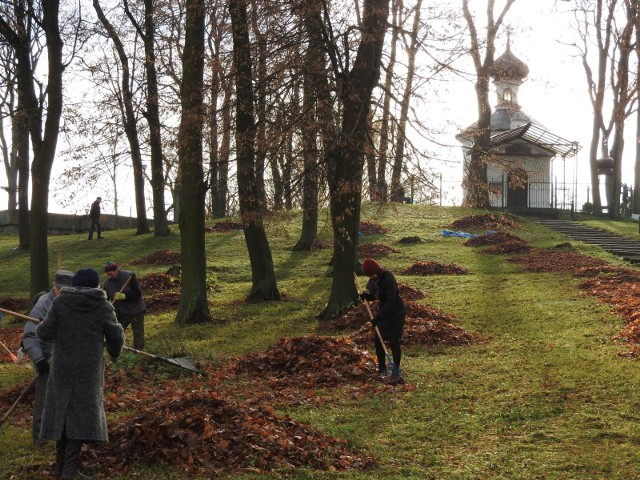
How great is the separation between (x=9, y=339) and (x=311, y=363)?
875cm

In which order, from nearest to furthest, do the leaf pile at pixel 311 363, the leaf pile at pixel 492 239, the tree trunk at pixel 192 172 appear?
1. the leaf pile at pixel 311 363
2. the tree trunk at pixel 192 172
3. the leaf pile at pixel 492 239

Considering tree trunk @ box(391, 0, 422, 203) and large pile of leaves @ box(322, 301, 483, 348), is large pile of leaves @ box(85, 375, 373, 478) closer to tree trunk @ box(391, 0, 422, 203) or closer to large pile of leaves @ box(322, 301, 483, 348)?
large pile of leaves @ box(322, 301, 483, 348)

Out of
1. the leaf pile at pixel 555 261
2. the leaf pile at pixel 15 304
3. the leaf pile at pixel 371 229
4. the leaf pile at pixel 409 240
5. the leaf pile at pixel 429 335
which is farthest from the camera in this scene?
the leaf pile at pixel 371 229

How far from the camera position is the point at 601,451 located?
29.4 feet

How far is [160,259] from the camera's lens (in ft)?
101

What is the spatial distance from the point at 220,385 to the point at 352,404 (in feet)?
6.64

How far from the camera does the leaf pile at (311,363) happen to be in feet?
42.0

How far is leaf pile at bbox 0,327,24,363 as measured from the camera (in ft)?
54.3

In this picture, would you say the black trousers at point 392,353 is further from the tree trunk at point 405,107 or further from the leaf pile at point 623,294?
the tree trunk at point 405,107

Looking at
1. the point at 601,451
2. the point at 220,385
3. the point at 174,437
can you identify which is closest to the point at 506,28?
the point at 220,385

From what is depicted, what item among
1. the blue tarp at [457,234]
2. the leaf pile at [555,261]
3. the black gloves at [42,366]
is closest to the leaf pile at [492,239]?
the blue tarp at [457,234]

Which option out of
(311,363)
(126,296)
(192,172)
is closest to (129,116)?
(192,172)

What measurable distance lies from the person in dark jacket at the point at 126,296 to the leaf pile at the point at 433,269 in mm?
12798

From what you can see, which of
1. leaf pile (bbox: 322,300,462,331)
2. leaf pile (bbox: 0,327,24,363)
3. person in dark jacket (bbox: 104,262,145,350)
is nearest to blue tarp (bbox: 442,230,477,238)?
leaf pile (bbox: 322,300,462,331)
